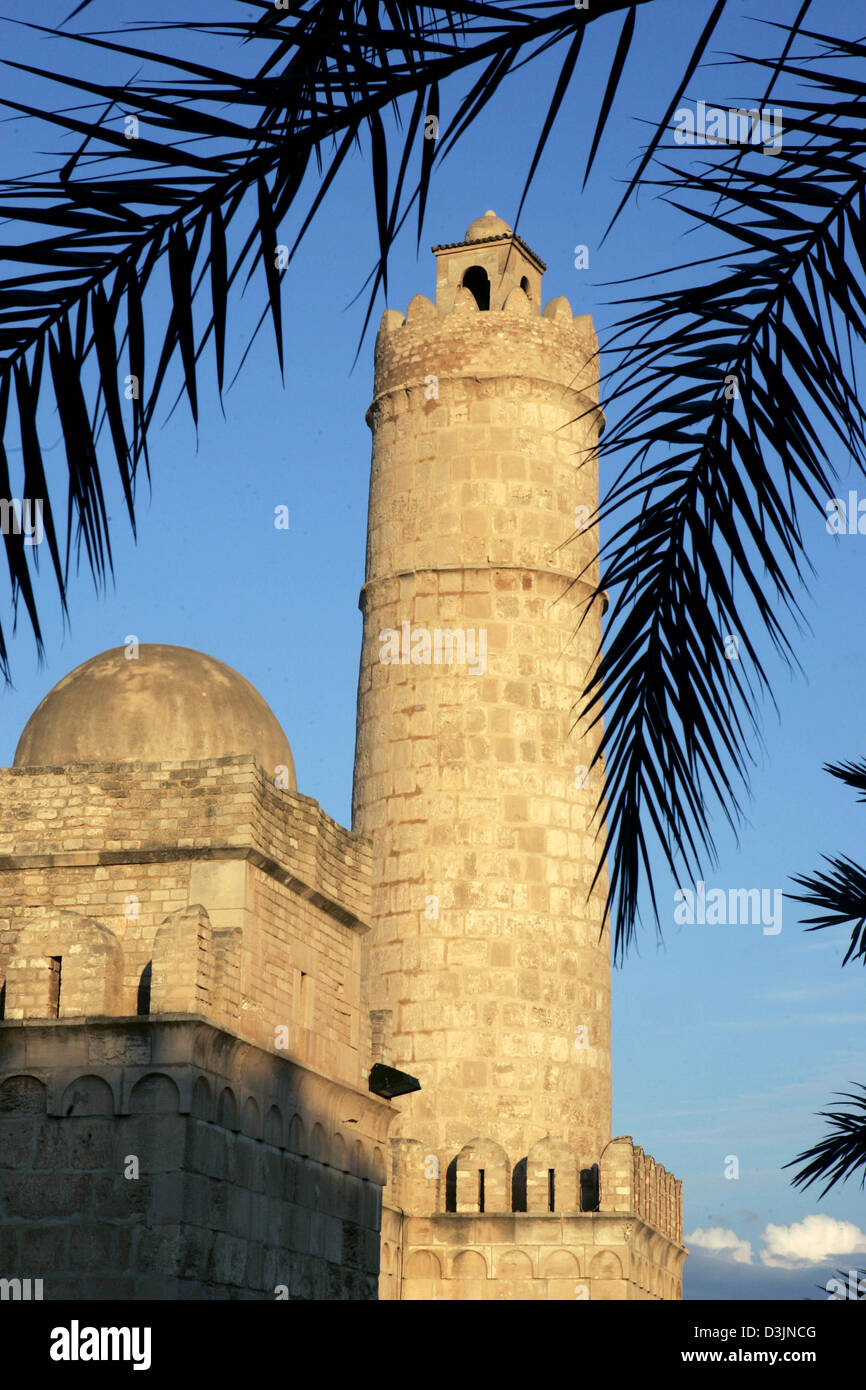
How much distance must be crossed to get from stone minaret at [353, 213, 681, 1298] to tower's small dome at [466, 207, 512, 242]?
0.22ft

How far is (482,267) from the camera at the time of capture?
26.2 metres

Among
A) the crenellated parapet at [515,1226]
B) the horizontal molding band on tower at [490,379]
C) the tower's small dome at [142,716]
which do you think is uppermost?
the horizontal molding band on tower at [490,379]

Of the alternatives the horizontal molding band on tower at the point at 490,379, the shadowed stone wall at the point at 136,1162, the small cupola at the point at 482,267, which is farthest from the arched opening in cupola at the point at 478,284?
the shadowed stone wall at the point at 136,1162

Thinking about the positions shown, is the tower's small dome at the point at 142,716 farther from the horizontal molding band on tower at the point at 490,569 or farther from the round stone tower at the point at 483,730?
the horizontal molding band on tower at the point at 490,569

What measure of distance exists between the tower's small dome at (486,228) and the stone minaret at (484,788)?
67 millimetres

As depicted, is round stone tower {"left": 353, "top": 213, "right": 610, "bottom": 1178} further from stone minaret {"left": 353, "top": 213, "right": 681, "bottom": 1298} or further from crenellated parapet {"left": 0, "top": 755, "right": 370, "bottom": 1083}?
crenellated parapet {"left": 0, "top": 755, "right": 370, "bottom": 1083}

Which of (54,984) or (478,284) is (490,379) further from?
(54,984)

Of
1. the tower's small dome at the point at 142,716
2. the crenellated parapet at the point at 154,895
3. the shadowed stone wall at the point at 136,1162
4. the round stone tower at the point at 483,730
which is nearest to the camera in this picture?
the shadowed stone wall at the point at 136,1162

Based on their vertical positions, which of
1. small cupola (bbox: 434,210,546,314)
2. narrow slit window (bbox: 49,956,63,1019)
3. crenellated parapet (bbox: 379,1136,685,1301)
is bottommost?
crenellated parapet (bbox: 379,1136,685,1301)

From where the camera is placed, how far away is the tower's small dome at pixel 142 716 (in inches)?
597

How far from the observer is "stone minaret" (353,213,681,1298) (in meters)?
21.5

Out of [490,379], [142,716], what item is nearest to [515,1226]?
[142,716]

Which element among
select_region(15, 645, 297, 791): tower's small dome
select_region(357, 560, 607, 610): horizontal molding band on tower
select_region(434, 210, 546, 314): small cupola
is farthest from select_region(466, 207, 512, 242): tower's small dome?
select_region(15, 645, 297, 791): tower's small dome
